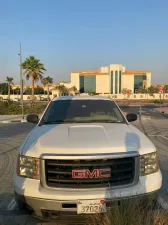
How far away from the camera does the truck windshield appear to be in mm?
4871

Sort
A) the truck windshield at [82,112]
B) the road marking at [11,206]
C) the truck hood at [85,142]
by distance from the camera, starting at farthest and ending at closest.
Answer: the truck windshield at [82,112], the road marking at [11,206], the truck hood at [85,142]

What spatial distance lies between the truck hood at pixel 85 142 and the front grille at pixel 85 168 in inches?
4.6

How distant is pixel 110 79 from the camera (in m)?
127

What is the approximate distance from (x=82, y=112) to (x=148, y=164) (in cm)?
207

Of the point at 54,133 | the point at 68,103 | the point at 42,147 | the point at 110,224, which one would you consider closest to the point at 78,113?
the point at 68,103

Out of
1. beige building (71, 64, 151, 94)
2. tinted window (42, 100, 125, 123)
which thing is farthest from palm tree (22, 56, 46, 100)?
beige building (71, 64, 151, 94)

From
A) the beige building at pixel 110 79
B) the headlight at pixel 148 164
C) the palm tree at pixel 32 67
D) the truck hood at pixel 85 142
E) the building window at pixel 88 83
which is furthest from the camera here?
the building window at pixel 88 83

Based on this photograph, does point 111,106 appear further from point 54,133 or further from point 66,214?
point 66,214

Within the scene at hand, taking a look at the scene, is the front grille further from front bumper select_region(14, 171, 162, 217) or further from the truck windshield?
the truck windshield

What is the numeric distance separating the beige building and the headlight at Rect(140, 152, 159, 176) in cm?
12500

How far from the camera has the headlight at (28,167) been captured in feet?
10.4

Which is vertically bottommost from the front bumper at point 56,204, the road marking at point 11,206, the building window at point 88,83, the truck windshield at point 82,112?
the road marking at point 11,206

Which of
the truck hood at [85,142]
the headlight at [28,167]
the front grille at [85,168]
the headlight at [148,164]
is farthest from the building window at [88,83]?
the front grille at [85,168]

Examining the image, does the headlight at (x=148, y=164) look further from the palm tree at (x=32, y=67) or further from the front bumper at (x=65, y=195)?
the palm tree at (x=32, y=67)
